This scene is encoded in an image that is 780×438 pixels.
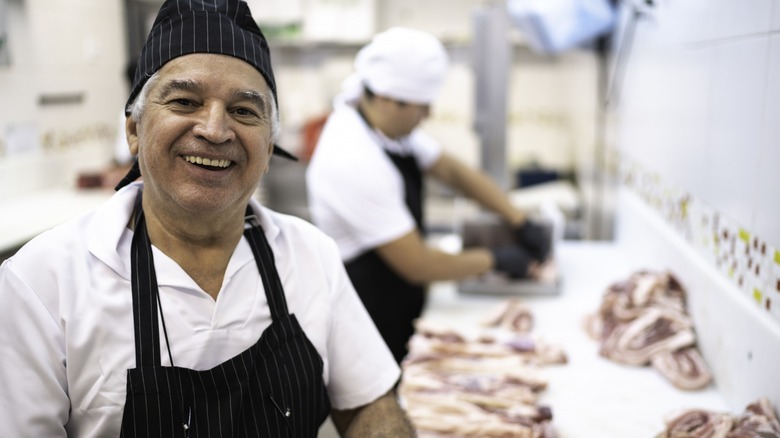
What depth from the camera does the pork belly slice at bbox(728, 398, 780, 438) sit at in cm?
154

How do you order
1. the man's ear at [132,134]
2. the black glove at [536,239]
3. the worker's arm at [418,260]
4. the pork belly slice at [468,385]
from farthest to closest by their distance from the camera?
the black glove at [536,239] → the worker's arm at [418,260] → the pork belly slice at [468,385] → the man's ear at [132,134]

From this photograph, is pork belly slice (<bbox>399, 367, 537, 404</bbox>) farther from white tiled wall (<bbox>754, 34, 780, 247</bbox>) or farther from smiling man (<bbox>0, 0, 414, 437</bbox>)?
white tiled wall (<bbox>754, 34, 780, 247</bbox>)

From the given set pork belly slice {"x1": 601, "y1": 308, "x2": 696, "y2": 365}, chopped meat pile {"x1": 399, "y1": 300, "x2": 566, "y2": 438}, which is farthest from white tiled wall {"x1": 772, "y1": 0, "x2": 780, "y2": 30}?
chopped meat pile {"x1": 399, "y1": 300, "x2": 566, "y2": 438}

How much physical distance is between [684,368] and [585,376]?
0.29m

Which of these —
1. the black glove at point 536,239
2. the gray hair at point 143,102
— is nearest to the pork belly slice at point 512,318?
the black glove at point 536,239

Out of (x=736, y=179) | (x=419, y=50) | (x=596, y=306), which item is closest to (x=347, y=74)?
(x=419, y=50)

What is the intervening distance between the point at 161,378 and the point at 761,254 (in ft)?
4.75

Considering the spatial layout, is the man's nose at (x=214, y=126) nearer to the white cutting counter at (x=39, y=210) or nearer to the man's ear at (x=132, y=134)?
the man's ear at (x=132, y=134)

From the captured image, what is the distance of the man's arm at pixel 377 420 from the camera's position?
161 centimetres

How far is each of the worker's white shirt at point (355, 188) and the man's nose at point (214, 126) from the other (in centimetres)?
122

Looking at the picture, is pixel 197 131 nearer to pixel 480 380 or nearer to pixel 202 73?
pixel 202 73

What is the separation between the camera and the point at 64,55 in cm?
503

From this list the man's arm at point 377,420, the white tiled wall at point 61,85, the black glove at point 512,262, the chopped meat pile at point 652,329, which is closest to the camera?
the man's arm at point 377,420

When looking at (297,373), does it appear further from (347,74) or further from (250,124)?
(347,74)
